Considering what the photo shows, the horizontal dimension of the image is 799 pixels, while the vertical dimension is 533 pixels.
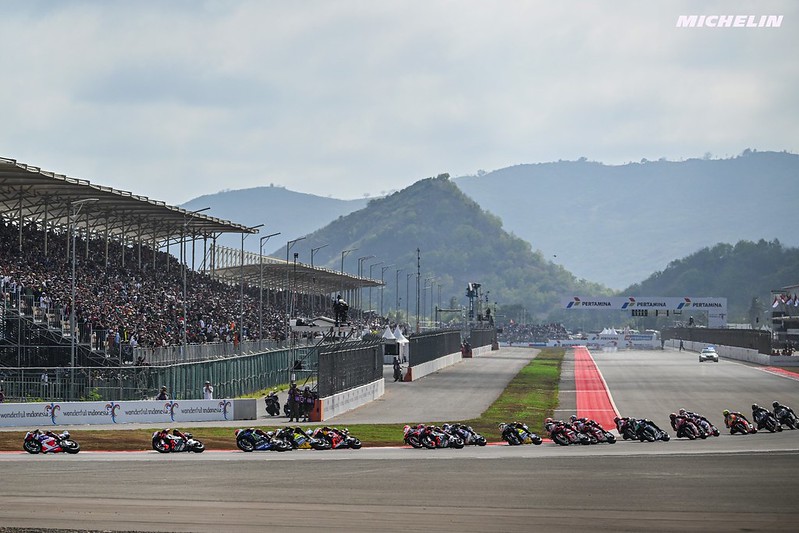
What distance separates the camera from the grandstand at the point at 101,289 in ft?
184

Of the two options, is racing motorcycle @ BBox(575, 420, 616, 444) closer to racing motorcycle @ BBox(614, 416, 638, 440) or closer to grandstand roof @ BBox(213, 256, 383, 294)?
racing motorcycle @ BBox(614, 416, 638, 440)

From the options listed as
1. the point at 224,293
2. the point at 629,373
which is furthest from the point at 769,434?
the point at 224,293

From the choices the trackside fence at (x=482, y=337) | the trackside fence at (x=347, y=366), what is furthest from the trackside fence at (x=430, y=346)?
the trackside fence at (x=347, y=366)

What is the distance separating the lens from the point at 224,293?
305 feet

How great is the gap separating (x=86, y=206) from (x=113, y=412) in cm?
2968

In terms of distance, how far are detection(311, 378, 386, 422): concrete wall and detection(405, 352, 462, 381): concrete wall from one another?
12.9 m

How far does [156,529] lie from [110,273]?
1978 inches

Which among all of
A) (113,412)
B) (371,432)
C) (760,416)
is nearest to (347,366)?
(371,432)

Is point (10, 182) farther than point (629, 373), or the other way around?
point (629, 373)

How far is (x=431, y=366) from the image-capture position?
3691 inches

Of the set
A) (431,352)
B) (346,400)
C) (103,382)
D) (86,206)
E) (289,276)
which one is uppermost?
(86,206)

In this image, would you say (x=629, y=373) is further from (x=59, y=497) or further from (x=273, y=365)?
(x=59, y=497)

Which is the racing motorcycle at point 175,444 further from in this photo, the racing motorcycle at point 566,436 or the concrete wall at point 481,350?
the concrete wall at point 481,350

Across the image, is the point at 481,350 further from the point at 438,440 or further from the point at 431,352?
the point at 438,440
